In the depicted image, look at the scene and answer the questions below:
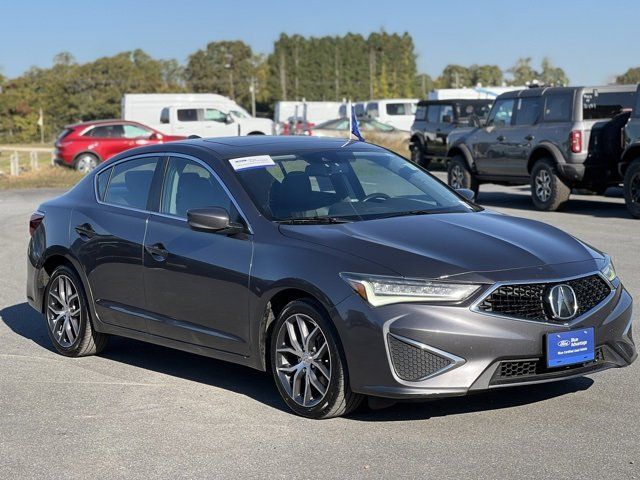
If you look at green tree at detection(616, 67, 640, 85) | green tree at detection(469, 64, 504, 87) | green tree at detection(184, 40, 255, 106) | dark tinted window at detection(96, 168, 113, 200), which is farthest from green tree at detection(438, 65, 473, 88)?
dark tinted window at detection(96, 168, 113, 200)

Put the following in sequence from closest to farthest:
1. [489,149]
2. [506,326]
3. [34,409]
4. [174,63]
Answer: [506,326] → [34,409] → [489,149] → [174,63]

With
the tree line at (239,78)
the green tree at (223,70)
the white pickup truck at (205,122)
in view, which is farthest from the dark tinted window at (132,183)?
the green tree at (223,70)

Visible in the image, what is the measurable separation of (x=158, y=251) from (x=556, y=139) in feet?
40.9

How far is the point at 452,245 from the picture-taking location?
6.07m

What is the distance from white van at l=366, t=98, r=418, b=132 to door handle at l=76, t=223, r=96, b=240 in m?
43.6

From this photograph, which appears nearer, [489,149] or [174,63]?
[489,149]

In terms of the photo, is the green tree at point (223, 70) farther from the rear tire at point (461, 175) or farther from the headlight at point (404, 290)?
the headlight at point (404, 290)

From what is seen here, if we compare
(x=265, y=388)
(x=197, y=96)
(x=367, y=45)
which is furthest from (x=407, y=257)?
(x=367, y=45)

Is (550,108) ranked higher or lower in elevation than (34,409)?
higher

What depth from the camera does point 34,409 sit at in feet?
22.0

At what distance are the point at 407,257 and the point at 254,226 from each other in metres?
1.11

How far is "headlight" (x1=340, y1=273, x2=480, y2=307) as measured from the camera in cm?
566

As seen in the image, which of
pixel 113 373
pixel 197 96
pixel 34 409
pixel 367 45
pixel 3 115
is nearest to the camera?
pixel 34 409

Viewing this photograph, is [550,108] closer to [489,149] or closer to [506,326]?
[489,149]
